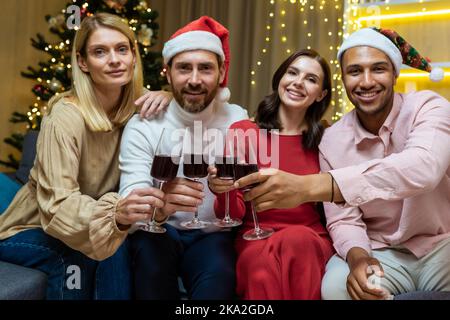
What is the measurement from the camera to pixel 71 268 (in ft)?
5.03

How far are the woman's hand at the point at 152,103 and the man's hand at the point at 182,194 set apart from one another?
0.45m

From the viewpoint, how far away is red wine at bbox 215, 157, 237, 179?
1.28 metres

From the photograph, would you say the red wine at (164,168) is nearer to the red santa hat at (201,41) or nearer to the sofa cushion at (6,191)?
the red santa hat at (201,41)

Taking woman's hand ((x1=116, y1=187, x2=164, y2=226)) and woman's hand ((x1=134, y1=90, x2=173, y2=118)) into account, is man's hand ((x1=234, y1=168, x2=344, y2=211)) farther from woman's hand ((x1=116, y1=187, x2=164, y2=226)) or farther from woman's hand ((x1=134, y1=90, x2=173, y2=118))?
woman's hand ((x1=134, y1=90, x2=173, y2=118))

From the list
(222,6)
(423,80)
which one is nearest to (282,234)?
(423,80)

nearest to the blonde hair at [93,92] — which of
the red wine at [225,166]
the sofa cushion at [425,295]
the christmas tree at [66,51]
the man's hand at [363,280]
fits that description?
the red wine at [225,166]

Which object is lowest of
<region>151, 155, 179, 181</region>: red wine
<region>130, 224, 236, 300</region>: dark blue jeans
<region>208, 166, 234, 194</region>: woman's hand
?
<region>130, 224, 236, 300</region>: dark blue jeans

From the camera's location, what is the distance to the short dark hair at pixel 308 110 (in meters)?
1.78

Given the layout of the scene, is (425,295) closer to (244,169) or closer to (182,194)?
(244,169)

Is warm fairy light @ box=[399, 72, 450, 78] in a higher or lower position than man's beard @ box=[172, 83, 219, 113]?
higher

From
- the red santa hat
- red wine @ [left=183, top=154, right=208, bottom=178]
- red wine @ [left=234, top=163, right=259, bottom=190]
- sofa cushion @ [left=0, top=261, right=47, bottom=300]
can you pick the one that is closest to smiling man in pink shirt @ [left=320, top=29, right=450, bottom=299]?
red wine @ [left=234, top=163, right=259, bottom=190]

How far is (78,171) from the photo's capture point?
5.43 ft

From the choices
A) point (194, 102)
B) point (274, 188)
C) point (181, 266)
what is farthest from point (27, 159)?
point (274, 188)

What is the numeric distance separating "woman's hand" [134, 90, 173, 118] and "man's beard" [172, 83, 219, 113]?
6 cm
